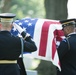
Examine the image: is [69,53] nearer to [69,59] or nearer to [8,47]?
[69,59]

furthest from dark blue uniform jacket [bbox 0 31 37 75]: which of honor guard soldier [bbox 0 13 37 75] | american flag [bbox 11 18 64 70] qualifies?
american flag [bbox 11 18 64 70]

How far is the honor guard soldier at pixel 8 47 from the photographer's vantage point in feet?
24.4

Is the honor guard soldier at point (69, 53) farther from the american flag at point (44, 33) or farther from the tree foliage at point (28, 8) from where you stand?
the tree foliage at point (28, 8)

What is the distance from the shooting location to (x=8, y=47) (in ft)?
24.4

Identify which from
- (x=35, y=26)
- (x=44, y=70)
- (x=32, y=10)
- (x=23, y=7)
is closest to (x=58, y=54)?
(x=35, y=26)

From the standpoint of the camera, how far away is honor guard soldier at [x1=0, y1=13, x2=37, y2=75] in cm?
744

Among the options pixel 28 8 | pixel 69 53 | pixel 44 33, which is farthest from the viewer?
pixel 28 8

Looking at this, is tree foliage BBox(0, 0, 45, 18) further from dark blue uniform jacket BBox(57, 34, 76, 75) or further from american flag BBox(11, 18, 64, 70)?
dark blue uniform jacket BBox(57, 34, 76, 75)

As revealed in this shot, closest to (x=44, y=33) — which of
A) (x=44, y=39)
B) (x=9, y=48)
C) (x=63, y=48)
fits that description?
(x=44, y=39)

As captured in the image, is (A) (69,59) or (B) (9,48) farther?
(A) (69,59)

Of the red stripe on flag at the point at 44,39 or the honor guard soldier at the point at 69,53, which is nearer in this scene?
the honor guard soldier at the point at 69,53

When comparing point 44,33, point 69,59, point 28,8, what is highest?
point 44,33

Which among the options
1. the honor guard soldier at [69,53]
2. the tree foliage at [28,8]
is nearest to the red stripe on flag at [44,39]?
the honor guard soldier at [69,53]

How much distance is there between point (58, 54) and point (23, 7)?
3871cm
